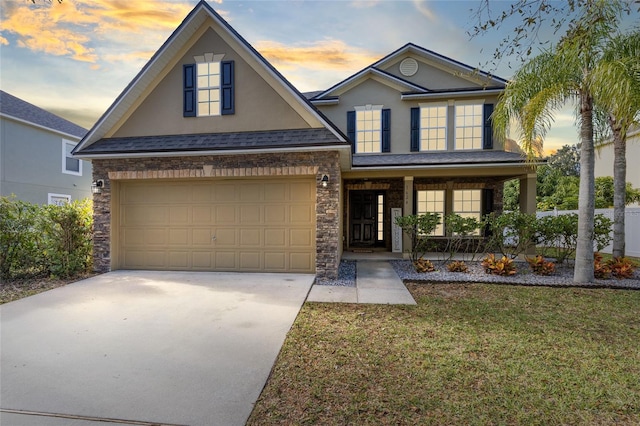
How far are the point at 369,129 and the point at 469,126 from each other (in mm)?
3715

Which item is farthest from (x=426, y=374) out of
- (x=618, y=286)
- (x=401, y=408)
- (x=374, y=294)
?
(x=618, y=286)

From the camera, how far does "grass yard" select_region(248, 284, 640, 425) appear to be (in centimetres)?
279

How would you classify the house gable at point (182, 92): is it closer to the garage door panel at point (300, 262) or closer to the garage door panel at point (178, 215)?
the garage door panel at point (178, 215)

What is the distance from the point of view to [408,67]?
12555 mm

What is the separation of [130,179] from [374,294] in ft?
23.8

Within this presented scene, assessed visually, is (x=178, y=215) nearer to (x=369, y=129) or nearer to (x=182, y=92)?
(x=182, y=92)

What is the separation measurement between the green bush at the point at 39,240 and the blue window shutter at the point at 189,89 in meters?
4.10

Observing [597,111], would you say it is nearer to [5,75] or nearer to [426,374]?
[426,374]

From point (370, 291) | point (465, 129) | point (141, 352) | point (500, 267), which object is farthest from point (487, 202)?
point (141, 352)

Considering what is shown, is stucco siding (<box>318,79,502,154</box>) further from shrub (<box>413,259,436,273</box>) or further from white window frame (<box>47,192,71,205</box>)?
white window frame (<box>47,192,71,205</box>)

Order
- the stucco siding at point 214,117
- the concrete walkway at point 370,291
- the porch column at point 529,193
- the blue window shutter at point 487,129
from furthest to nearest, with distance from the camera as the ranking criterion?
the blue window shutter at point 487,129 < the porch column at point 529,193 < the stucco siding at point 214,117 < the concrete walkway at point 370,291

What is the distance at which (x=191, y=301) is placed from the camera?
19.9ft

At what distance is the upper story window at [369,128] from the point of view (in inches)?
472


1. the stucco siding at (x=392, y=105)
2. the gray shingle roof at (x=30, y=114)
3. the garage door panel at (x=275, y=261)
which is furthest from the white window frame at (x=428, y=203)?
the gray shingle roof at (x=30, y=114)
